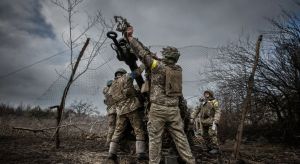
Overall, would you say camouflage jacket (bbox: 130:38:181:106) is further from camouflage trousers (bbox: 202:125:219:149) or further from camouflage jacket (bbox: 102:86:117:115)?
camouflage trousers (bbox: 202:125:219:149)

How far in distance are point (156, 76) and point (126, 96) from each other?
54.8 inches

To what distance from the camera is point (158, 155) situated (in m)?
6.20

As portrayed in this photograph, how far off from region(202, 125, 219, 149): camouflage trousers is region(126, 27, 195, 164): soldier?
11.6ft

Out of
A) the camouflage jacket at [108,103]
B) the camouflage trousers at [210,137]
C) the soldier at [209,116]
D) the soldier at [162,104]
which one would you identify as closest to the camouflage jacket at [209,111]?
the soldier at [209,116]

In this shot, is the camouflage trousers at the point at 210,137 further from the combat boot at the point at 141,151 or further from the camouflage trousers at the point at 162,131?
the camouflage trousers at the point at 162,131

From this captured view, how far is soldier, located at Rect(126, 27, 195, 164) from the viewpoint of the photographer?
20.4 feet

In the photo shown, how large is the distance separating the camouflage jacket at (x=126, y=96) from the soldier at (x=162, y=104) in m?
0.98

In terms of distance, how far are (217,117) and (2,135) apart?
7466mm

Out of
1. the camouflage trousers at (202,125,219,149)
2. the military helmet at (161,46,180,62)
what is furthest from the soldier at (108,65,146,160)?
the camouflage trousers at (202,125,219,149)

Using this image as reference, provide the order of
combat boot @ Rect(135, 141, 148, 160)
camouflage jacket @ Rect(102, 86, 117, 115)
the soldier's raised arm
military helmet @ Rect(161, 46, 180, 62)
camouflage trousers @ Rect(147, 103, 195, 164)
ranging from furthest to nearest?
1. camouflage jacket @ Rect(102, 86, 117, 115)
2. combat boot @ Rect(135, 141, 148, 160)
3. military helmet @ Rect(161, 46, 180, 62)
4. the soldier's raised arm
5. camouflage trousers @ Rect(147, 103, 195, 164)

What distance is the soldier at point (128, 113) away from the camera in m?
7.46

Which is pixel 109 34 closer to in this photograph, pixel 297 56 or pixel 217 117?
pixel 217 117

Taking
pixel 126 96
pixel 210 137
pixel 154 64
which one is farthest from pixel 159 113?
pixel 210 137

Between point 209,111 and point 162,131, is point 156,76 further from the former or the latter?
point 209,111
